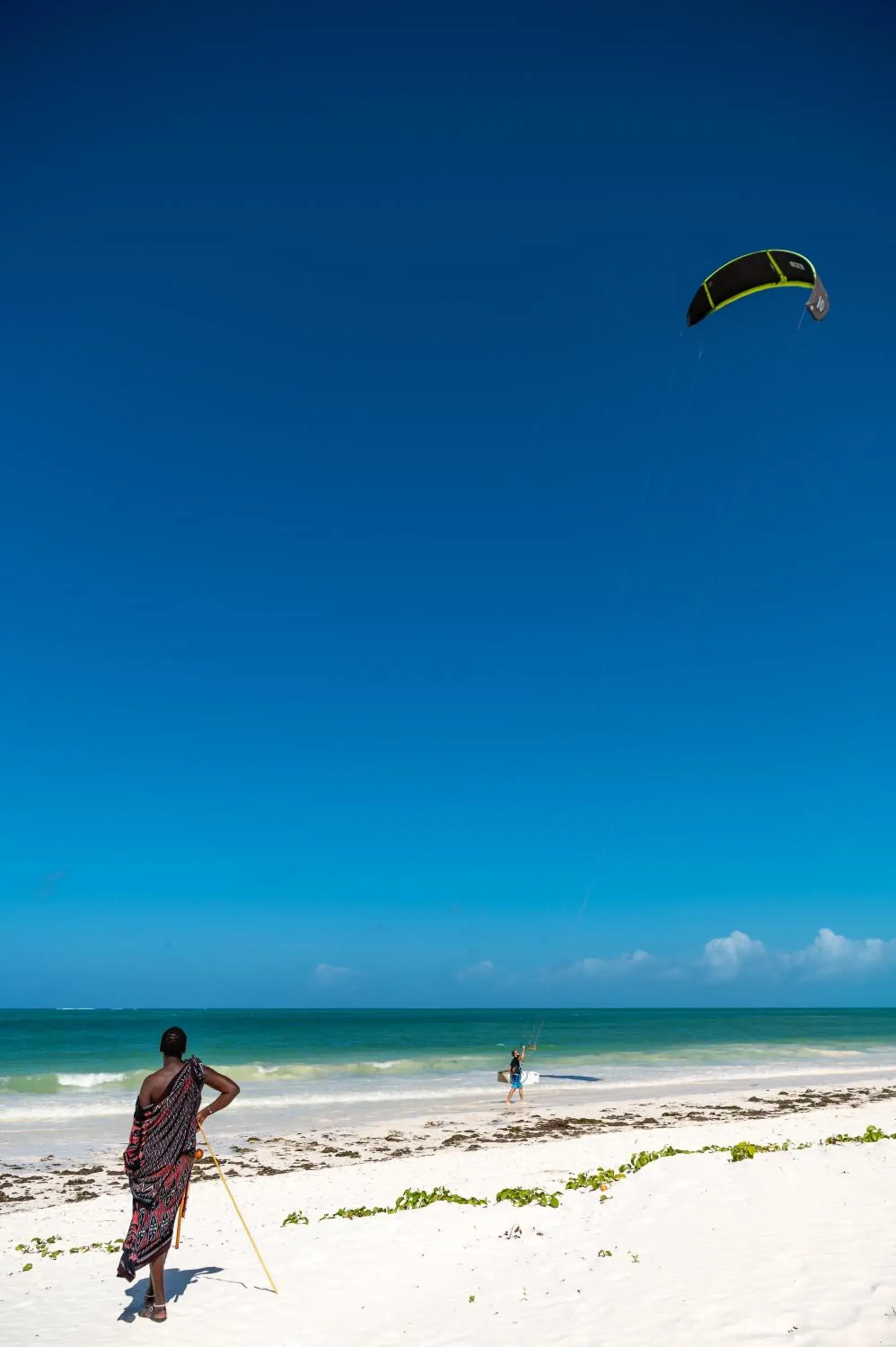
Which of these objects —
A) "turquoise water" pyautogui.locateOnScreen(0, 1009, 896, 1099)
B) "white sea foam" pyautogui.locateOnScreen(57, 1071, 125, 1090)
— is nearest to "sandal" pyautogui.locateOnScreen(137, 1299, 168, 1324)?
"turquoise water" pyautogui.locateOnScreen(0, 1009, 896, 1099)

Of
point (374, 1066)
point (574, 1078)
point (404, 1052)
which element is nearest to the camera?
point (574, 1078)

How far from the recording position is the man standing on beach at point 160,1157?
248 inches

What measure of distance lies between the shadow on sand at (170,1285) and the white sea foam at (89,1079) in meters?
28.5

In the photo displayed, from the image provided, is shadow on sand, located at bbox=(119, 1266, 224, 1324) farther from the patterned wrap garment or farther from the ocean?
the ocean

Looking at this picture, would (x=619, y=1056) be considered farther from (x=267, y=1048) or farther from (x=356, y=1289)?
(x=356, y=1289)

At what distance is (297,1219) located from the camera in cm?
1005

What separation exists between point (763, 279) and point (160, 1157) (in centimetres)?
1307

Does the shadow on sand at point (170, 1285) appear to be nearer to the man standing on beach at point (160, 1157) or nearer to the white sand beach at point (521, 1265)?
the white sand beach at point (521, 1265)

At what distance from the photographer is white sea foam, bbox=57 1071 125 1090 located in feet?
109

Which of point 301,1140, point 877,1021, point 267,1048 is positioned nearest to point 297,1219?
point 301,1140

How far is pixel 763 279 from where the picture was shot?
12.3 metres

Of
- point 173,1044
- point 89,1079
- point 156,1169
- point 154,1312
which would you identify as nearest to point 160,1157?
point 156,1169

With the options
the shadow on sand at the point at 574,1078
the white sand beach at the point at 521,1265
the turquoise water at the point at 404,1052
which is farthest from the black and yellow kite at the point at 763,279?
the shadow on sand at the point at 574,1078

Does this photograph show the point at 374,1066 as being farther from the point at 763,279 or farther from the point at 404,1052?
the point at 763,279
